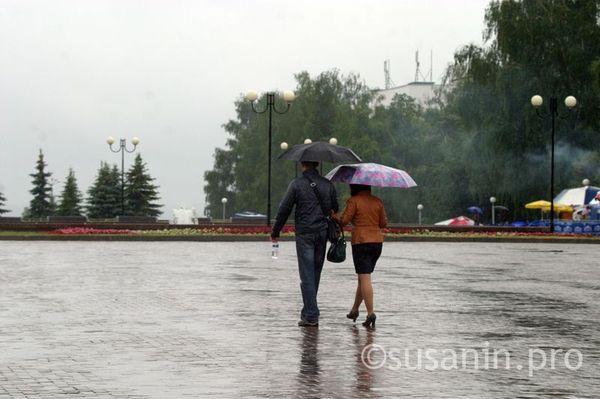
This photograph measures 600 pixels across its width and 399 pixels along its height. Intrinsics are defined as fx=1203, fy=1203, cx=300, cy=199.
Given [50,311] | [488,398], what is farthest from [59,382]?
[50,311]

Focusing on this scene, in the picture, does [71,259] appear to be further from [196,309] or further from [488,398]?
[488,398]

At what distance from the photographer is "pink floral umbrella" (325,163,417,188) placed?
41.6 feet

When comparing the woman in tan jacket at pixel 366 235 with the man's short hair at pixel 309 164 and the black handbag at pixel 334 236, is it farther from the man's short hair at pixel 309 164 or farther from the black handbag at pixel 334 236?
the man's short hair at pixel 309 164

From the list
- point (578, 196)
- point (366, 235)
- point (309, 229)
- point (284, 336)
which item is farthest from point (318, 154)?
point (578, 196)

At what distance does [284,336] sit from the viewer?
38.5 ft

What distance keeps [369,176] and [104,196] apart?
6826 centimetres

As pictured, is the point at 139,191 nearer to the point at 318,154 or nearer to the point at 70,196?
the point at 70,196

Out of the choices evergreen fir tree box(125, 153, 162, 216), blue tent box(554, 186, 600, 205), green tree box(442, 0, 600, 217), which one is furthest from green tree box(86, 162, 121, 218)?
blue tent box(554, 186, 600, 205)

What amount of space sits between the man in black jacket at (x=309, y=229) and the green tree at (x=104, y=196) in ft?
221

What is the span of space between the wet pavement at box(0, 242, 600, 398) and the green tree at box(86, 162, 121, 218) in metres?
56.3

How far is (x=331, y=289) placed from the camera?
18391mm

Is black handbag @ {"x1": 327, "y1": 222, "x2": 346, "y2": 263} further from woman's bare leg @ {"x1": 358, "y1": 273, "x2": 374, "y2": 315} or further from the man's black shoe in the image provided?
the man's black shoe

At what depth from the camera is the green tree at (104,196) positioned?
79.2 m

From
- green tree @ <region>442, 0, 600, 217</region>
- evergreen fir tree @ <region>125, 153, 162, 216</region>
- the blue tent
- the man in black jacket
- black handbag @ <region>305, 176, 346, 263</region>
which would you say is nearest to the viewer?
the man in black jacket
